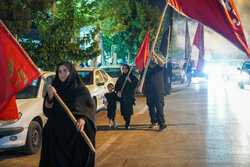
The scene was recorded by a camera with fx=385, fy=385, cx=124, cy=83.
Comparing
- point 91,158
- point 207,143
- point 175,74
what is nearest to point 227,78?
point 175,74

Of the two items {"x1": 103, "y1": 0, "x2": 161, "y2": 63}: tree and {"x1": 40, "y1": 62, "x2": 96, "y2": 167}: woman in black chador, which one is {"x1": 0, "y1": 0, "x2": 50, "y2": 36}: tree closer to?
{"x1": 40, "y1": 62, "x2": 96, "y2": 167}: woman in black chador

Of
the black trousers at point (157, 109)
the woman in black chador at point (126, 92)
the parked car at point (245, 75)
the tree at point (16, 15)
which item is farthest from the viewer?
the parked car at point (245, 75)

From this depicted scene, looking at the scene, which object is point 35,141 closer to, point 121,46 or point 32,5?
point 32,5

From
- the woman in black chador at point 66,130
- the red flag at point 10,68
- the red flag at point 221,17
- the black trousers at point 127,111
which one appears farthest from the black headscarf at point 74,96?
the black trousers at point 127,111

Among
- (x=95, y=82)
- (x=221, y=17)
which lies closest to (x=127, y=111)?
(x=95, y=82)

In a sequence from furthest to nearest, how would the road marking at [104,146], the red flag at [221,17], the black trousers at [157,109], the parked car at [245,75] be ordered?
1. the parked car at [245,75]
2. the black trousers at [157,109]
3. the red flag at [221,17]
4. the road marking at [104,146]

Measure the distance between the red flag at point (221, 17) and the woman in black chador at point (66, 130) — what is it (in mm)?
3749

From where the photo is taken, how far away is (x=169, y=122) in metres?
10.7

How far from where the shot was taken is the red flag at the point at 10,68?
14.0ft

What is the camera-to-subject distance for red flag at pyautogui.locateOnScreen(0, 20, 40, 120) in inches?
168

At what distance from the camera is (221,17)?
24.3 ft

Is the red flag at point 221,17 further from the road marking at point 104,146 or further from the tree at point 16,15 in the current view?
the tree at point 16,15

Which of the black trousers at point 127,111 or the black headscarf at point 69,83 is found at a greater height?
the black headscarf at point 69,83

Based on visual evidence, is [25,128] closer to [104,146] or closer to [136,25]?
[104,146]
